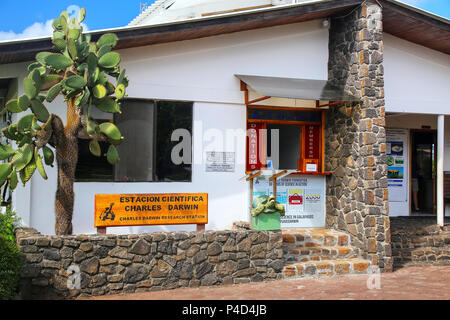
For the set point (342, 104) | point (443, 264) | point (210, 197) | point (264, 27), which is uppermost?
point (264, 27)

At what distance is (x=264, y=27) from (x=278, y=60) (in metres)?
0.78

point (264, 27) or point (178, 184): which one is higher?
point (264, 27)

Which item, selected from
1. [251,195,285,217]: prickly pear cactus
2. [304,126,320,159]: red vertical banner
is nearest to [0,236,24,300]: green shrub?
[251,195,285,217]: prickly pear cactus

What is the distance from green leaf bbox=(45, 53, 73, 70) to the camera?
25.4 ft

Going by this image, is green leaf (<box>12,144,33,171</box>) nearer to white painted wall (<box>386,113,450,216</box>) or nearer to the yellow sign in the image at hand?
the yellow sign

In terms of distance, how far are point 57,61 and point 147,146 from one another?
10.1 feet

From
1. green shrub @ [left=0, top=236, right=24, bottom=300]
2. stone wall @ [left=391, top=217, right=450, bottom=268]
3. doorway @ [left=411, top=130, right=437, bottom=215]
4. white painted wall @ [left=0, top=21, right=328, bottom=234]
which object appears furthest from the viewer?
doorway @ [left=411, top=130, right=437, bottom=215]

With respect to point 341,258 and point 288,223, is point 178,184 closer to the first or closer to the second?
point 288,223

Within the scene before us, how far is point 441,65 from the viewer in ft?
41.7

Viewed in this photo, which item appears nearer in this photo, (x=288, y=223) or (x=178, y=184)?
(x=178, y=184)

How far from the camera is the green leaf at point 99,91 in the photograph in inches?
312

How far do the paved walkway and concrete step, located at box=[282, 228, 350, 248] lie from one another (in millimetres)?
1017
